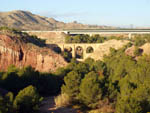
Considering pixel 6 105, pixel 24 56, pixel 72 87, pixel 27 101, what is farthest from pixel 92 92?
pixel 24 56

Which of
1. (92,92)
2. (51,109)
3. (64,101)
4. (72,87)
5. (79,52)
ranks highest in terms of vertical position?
(92,92)

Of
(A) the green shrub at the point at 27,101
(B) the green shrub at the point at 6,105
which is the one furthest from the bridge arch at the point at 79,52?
(B) the green shrub at the point at 6,105

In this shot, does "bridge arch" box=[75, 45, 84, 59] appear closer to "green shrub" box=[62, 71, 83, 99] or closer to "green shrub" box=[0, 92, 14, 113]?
"green shrub" box=[62, 71, 83, 99]

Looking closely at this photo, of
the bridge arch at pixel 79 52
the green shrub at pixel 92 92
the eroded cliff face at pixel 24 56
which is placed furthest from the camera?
the bridge arch at pixel 79 52

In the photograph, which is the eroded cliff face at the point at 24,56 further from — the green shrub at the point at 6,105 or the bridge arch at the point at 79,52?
the bridge arch at the point at 79,52

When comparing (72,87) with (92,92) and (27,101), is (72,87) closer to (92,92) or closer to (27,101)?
(92,92)

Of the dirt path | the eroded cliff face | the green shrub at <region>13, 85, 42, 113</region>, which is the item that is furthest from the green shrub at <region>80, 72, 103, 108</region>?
the eroded cliff face

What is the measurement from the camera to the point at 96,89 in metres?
30.6

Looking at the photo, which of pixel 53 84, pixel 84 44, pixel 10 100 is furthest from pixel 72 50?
pixel 10 100

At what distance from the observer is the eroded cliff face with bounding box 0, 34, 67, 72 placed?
60375 mm

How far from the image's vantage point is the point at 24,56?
62.3 metres

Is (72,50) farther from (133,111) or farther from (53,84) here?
(133,111)

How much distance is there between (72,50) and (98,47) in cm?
971

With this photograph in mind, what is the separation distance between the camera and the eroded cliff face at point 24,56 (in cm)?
6038
